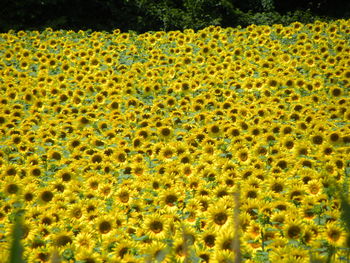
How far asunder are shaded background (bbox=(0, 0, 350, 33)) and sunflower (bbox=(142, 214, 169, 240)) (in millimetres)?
10709

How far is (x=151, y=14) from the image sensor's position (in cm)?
1453

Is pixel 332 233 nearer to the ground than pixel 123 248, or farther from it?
farther from it

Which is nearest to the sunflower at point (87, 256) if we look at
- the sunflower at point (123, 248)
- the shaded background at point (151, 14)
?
the sunflower at point (123, 248)

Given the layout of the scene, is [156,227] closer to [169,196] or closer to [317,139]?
[169,196]

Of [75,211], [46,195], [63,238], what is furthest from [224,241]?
[46,195]

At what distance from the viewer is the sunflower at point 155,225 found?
295 centimetres

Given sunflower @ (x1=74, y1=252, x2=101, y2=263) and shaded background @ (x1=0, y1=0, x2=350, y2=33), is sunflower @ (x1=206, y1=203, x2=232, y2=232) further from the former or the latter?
shaded background @ (x1=0, y1=0, x2=350, y2=33)

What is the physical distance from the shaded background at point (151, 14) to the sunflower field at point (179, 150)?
15.1ft

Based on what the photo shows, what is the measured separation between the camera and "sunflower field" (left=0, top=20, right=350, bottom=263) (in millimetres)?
2686

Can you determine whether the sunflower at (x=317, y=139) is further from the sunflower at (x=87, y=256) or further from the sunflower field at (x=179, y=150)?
the sunflower at (x=87, y=256)

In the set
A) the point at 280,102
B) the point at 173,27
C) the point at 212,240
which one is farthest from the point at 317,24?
the point at 212,240

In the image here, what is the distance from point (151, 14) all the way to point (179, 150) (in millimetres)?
11219

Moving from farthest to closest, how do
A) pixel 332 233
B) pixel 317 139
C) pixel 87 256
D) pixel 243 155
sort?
pixel 317 139, pixel 243 155, pixel 332 233, pixel 87 256

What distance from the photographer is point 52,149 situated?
4.48 metres
